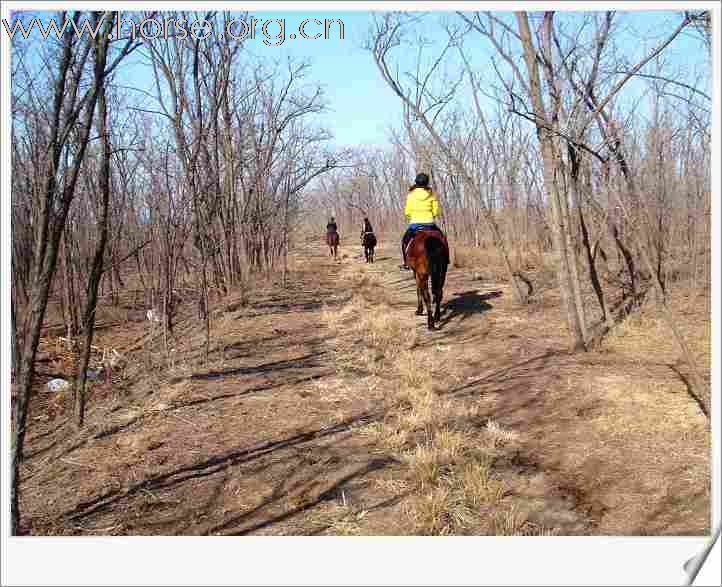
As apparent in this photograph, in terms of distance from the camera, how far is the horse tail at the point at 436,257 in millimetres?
7422

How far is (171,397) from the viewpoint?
4.91m

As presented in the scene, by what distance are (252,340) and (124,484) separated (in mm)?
4202

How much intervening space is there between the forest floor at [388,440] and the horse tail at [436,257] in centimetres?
79

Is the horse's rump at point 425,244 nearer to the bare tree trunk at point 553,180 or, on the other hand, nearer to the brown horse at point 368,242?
the bare tree trunk at point 553,180

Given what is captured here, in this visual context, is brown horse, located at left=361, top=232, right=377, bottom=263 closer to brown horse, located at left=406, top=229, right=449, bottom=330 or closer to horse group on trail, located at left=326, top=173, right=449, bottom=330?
horse group on trail, located at left=326, top=173, right=449, bottom=330

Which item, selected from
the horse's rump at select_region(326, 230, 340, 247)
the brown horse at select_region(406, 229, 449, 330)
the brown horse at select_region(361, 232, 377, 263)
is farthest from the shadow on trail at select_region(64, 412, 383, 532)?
the horse's rump at select_region(326, 230, 340, 247)

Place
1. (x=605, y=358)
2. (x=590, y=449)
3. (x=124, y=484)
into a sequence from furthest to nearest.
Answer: (x=605, y=358) → (x=590, y=449) → (x=124, y=484)

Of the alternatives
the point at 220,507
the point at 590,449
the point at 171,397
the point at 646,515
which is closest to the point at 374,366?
the point at 171,397

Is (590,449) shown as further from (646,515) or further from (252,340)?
(252,340)

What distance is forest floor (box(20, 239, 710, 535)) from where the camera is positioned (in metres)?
2.77

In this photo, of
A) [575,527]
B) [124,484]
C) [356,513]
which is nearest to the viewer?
[575,527]

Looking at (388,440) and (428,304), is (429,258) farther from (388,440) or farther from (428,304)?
(388,440)

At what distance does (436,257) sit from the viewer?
746 cm

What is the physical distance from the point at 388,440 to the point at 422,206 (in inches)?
173
